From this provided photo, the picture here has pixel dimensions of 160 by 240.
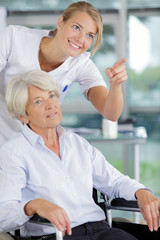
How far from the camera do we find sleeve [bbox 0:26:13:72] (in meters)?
2.10

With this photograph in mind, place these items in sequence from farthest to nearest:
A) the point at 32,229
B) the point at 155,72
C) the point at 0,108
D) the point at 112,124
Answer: the point at 155,72 → the point at 112,124 → the point at 0,108 → the point at 32,229

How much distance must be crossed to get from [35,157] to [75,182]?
21 cm

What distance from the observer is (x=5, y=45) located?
6.92 feet

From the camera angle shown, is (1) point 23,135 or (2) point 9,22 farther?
(2) point 9,22

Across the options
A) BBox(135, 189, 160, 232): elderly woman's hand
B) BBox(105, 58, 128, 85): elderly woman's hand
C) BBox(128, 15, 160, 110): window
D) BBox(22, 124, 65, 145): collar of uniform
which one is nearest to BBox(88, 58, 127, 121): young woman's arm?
BBox(105, 58, 128, 85): elderly woman's hand

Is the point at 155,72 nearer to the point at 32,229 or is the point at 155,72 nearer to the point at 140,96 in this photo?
the point at 140,96

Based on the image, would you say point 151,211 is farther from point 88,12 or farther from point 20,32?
point 20,32

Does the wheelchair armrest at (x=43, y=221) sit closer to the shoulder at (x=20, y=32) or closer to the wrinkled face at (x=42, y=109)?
the wrinkled face at (x=42, y=109)

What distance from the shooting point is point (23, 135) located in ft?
6.41

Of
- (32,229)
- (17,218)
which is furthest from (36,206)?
(32,229)

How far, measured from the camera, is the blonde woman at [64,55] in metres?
2.04

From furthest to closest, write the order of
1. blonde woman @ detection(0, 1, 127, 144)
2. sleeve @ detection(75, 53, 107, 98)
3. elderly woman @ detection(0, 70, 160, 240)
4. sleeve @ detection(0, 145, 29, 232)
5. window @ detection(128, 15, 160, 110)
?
window @ detection(128, 15, 160, 110) < sleeve @ detection(75, 53, 107, 98) < blonde woman @ detection(0, 1, 127, 144) < elderly woman @ detection(0, 70, 160, 240) < sleeve @ detection(0, 145, 29, 232)

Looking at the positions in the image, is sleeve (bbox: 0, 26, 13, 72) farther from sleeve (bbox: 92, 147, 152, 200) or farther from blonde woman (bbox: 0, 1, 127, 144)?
sleeve (bbox: 92, 147, 152, 200)

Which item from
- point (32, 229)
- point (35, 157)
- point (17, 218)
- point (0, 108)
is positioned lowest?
point (32, 229)
